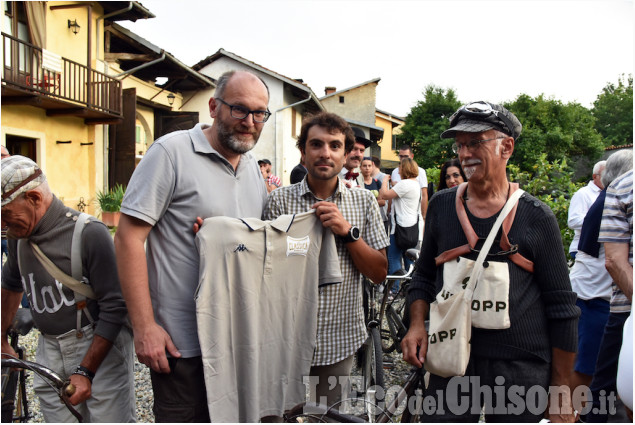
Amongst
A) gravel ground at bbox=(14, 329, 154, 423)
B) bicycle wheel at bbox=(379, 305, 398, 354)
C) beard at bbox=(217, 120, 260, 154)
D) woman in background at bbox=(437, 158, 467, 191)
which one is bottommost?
gravel ground at bbox=(14, 329, 154, 423)

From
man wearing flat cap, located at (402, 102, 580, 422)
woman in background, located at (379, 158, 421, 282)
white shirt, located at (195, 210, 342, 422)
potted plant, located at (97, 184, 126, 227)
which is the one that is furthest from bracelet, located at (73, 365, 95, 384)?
potted plant, located at (97, 184, 126, 227)

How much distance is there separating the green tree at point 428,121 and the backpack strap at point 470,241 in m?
45.9

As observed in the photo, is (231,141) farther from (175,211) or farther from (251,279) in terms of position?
(251,279)

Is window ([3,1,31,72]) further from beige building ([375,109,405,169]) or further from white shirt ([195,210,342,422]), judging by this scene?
beige building ([375,109,405,169])

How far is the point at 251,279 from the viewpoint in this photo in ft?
7.19

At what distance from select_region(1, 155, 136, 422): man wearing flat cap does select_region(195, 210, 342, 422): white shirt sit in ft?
1.79

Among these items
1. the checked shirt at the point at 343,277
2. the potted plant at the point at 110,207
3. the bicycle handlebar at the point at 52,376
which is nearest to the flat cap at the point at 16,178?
the bicycle handlebar at the point at 52,376

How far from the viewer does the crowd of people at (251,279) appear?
2.06 metres

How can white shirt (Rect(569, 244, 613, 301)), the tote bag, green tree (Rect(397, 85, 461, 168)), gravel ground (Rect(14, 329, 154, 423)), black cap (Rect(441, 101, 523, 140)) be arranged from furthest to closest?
1. green tree (Rect(397, 85, 461, 168))
2. gravel ground (Rect(14, 329, 154, 423))
3. white shirt (Rect(569, 244, 613, 301))
4. black cap (Rect(441, 101, 523, 140))
5. the tote bag

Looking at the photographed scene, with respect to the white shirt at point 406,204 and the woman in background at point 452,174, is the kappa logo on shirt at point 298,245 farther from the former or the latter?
the white shirt at point 406,204

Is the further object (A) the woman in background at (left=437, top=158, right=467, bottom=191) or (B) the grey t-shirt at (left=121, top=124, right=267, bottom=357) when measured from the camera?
(A) the woman in background at (left=437, top=158, right=467, bottom=191)

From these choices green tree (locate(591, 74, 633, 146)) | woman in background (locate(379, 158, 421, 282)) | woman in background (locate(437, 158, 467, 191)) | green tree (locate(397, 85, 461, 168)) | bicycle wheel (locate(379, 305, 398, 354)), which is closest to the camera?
bicycle wheel (locate(379, 305, 398, 354))

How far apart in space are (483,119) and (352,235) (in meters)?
0.83

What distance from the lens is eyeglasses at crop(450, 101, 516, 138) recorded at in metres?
2.12
